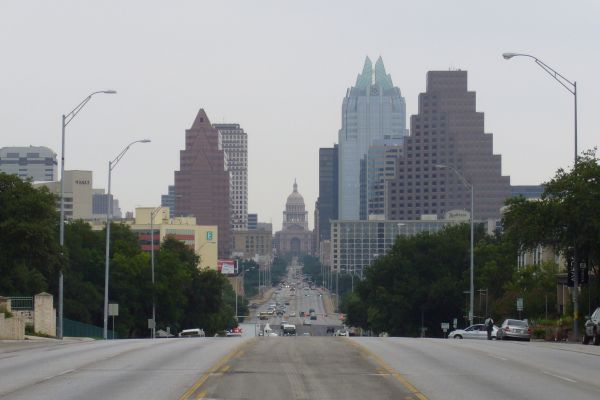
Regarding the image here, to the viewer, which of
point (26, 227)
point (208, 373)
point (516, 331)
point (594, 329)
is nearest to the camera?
point (208, 373)

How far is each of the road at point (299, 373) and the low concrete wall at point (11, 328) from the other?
9.84 m

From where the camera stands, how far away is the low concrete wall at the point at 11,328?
48938 mm

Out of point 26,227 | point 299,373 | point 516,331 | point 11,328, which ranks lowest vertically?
point 516,331

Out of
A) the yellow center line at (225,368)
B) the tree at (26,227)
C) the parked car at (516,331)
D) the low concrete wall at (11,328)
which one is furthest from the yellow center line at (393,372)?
the tree at (26,227)

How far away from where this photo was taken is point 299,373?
2680cm

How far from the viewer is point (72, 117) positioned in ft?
186

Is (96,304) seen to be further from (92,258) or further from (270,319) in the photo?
(270,319)

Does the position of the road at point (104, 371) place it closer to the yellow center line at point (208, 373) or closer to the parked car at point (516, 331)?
the yellow center line at point (208, 373)

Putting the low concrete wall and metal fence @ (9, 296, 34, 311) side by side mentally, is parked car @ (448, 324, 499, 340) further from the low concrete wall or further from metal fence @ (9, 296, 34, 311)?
the low concrete wall

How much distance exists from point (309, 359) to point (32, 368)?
7496mm

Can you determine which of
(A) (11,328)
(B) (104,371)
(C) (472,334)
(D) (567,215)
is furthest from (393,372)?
(C) (472,334)

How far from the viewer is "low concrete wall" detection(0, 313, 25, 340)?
4894 centimetres

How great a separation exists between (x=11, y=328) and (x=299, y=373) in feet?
85.1

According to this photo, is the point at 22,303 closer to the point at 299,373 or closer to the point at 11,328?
the point at 11,328
